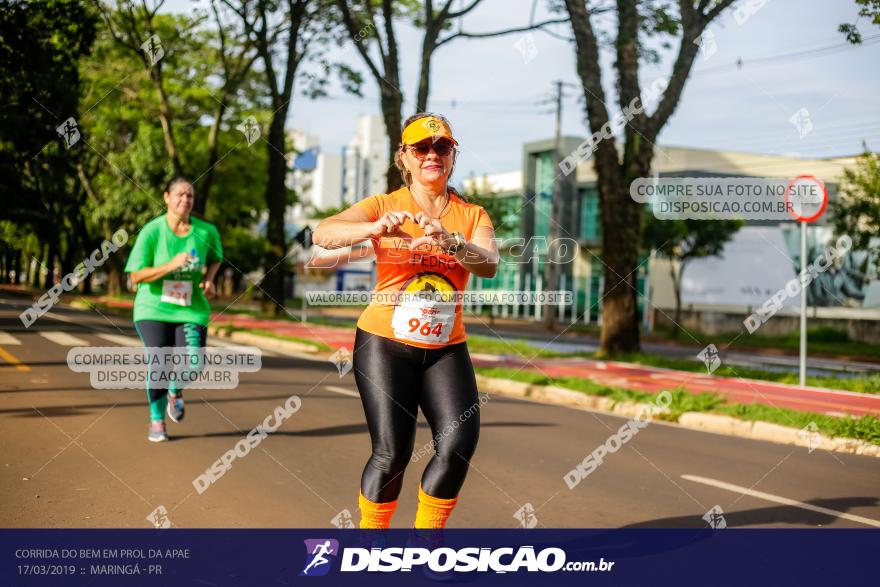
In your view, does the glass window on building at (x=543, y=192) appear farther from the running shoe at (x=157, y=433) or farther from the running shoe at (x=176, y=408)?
the running shoe at (x=157, y=433)

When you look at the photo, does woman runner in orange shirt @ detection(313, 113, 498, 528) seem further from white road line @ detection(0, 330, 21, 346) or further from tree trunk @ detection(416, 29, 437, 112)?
tree trunk @ detection(416, 29, 437, 112)

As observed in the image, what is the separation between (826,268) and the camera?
36.9m

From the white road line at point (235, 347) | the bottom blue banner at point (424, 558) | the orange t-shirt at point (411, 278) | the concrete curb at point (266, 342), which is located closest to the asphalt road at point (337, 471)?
the bottom blue banner at point (424, 558)

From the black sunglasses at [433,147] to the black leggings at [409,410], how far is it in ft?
2.52

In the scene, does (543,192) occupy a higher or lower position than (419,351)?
higher

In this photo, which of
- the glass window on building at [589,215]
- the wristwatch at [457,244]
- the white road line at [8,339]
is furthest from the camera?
the glass window on building at [589,215]

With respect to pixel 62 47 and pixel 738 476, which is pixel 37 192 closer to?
pixel 62 47

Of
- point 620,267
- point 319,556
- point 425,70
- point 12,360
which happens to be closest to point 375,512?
point 319,556

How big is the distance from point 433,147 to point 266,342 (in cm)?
1716

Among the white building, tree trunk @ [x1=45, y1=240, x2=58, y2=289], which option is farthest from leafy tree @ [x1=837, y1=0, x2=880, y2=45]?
the white building

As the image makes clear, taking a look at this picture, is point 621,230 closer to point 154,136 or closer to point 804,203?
point 804,203

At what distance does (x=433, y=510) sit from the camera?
3.60 m

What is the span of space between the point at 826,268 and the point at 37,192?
3545 centimetres

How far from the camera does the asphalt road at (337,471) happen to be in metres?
5.00
